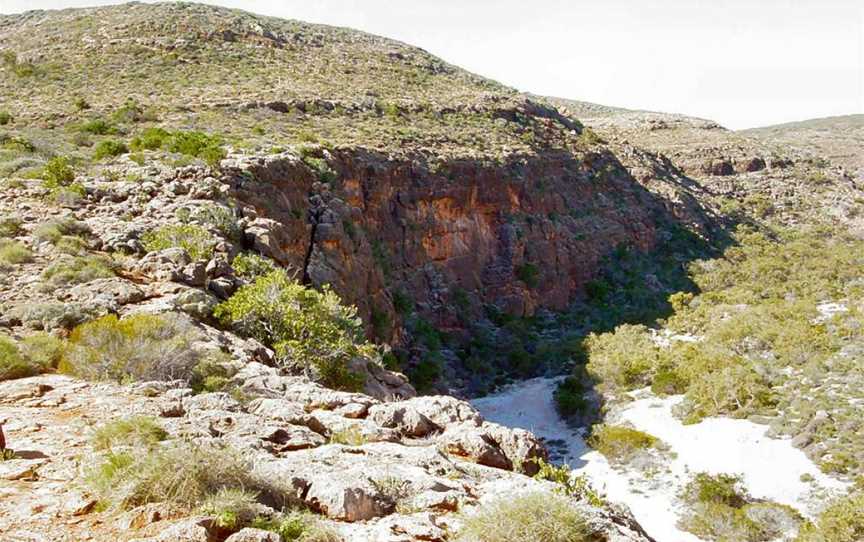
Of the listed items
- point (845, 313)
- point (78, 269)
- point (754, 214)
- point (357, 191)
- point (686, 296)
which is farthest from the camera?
point (754, 214)

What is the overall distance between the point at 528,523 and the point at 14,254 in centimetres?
1061

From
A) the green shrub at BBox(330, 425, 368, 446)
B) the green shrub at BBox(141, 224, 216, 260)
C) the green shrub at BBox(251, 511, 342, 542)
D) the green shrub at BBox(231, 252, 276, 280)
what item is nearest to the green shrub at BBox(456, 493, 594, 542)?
the green shrub at BBox(251, 511, 342, 542)

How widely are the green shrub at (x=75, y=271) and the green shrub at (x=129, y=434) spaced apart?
18.6 ft

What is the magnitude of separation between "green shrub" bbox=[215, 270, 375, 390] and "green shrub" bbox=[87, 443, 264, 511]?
588cm

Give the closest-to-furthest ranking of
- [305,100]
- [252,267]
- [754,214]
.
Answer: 1. [252,267]
2. [305,100]
3. [754,214]

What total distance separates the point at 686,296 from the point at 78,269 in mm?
35231

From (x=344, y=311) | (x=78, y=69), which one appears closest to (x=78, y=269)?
(x=344, y=311)

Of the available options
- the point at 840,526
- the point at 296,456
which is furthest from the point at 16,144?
the point at 840,526

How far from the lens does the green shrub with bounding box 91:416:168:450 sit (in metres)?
5.44

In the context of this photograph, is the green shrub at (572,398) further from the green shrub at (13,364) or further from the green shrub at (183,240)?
the green shrub at (13,364)

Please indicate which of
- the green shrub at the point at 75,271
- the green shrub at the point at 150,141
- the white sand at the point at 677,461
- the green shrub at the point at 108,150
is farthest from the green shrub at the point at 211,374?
the green shrub at the point at 150,141

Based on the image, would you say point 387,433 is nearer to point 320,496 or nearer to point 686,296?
point 320,496

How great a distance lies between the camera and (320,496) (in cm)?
500

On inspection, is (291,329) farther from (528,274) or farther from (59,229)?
(528,274)
